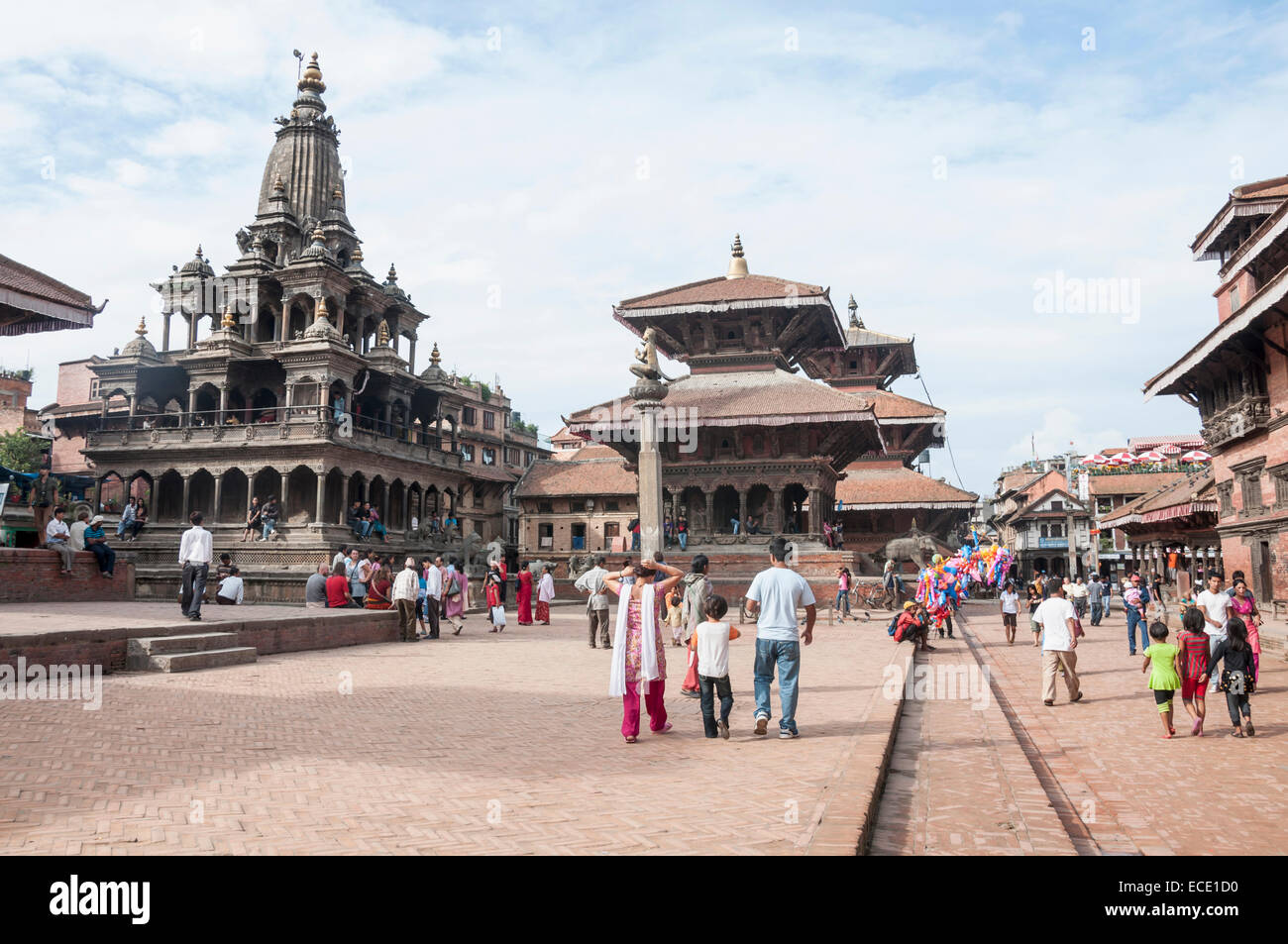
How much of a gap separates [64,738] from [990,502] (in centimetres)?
10179

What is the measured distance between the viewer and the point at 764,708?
310 inches

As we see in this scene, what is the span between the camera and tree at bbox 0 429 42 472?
44094 millimetres

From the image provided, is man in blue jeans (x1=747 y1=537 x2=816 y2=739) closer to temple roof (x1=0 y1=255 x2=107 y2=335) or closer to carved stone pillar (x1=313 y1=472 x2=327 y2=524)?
temple roof (x1=0 y1=255 x2=107 y2=335)

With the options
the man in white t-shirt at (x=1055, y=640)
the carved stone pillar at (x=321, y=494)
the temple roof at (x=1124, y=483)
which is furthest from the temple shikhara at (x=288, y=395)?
the temple roof at (x=1124, y=483)

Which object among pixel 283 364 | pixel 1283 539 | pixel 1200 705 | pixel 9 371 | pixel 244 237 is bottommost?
pixel 1200 705

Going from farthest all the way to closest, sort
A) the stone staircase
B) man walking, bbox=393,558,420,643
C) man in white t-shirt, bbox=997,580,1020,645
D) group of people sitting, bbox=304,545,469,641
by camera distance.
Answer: man in white t-shirt, bbox=997,580,1020,645, group of people sitting, bbox=304,545,469,641, man walking, bbox=393,558,420,643, the stone staircase

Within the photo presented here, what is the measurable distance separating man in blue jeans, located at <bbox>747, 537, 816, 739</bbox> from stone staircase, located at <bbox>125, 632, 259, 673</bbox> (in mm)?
8003

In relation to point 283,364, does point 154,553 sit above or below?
below

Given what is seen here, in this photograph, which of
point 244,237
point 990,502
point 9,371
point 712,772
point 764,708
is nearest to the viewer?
point 712,772

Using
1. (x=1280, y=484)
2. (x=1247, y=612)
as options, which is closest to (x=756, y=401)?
(x=1280, y=484)

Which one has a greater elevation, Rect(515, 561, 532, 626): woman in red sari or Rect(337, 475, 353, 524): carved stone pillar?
Rect(337, 475, 353, 524): carved stone pillar

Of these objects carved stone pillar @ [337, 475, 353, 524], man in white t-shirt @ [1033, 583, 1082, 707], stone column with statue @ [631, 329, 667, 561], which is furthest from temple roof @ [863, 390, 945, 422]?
man in white t-shirt @ [1033, 583, 1082, 707]
